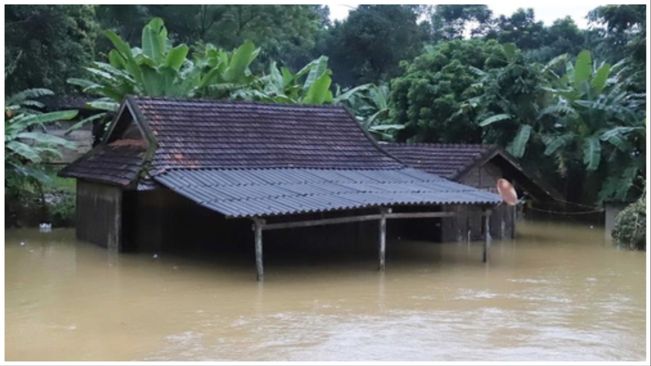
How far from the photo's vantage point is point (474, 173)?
1798 centimetres

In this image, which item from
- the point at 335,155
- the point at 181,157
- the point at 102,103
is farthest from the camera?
the point at 102,103

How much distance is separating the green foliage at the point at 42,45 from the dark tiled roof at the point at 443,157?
8.51 metres

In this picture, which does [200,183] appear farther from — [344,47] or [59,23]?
[344,47]

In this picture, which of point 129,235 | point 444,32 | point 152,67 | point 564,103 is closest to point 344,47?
point 444,32

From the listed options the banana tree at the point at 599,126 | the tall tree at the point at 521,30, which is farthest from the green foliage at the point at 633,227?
the tall tree at the point at 521,30

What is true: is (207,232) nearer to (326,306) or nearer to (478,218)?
(326,306)

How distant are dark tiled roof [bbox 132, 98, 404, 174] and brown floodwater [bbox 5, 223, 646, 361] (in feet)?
5.79

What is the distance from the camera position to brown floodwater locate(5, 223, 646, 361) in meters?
8.45

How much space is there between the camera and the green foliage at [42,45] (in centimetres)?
1917

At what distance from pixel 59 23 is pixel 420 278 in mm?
11492

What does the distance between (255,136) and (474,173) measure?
5037 mm

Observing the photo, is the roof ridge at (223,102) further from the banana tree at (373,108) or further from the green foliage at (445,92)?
the green foliage at (445,92)

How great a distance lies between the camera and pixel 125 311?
1023 cm

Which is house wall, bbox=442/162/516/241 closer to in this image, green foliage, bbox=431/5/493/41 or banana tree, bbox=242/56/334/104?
banana tree, bbox=242/56/334/104
